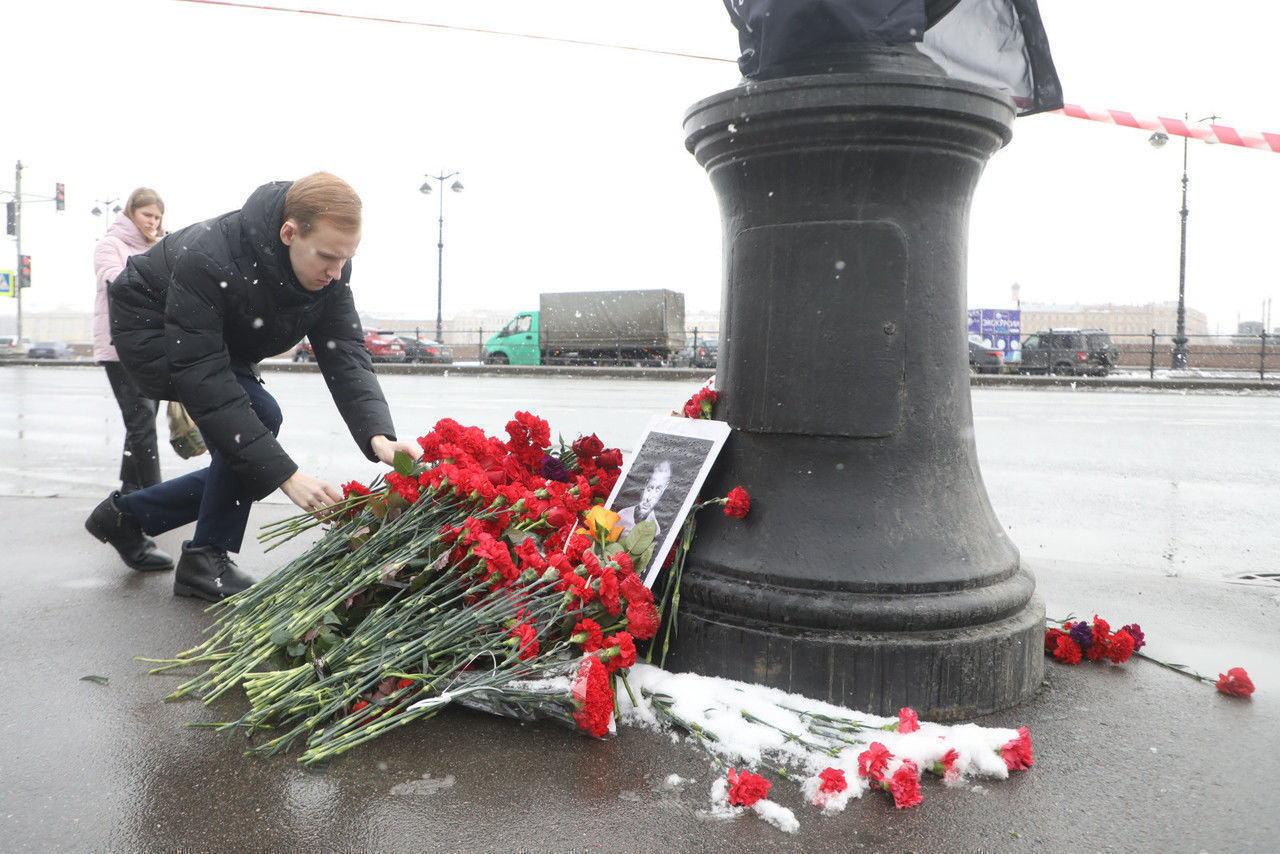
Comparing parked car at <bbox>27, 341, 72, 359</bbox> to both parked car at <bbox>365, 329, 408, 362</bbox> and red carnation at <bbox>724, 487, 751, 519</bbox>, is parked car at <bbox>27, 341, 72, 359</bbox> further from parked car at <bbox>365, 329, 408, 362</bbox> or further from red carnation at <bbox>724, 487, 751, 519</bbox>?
red carnation at <bbox>724, 487, 751, 519</bbox>

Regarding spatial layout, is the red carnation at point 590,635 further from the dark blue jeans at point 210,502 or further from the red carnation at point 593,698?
the dark blue jeans at point 210,502

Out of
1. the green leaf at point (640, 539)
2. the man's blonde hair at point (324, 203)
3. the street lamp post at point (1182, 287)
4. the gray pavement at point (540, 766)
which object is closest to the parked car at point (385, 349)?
the street lamp post at point (1182, 287)

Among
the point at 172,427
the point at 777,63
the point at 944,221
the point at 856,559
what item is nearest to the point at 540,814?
the point at 856,559

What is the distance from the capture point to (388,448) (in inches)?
116

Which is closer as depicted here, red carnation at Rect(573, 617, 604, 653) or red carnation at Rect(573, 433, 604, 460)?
red carnation at Rect(573, 617, 604, 653)

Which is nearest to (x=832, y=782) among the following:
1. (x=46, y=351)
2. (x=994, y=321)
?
(x=994, y=321)

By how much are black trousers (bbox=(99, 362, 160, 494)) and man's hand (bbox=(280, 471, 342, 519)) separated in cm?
214

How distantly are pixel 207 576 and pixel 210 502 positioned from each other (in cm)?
→ 25

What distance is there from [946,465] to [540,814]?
129cm

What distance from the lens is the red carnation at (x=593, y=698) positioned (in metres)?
1.91

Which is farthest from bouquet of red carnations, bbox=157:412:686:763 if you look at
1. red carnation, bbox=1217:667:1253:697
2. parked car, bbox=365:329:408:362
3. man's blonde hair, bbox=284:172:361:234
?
parked car, bbox=365:329:408:362

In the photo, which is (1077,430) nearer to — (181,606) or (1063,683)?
(1063,683)

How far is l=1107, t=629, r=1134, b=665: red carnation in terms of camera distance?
2525 mm

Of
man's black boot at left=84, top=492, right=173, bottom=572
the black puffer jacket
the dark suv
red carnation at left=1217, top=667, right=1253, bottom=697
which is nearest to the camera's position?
red carnation at left=1217, top=667, right=1253, bottom=697
